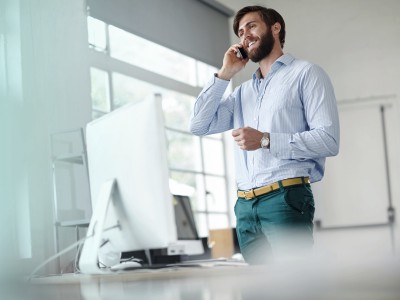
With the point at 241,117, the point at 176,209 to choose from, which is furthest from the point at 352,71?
the point at 241,117

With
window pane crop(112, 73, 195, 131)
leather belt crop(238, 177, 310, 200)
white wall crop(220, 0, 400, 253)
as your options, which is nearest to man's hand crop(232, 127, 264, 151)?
leather belt crop(238, 177, 310, 200)

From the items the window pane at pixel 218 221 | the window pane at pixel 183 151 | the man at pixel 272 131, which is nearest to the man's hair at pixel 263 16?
the man at pixel 272 131

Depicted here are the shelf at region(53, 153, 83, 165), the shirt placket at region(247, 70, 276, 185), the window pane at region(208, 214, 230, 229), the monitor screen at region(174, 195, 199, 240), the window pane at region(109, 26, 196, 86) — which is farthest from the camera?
the window pane at region(208, 214, 230, 229)

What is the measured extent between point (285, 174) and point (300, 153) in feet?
0.24

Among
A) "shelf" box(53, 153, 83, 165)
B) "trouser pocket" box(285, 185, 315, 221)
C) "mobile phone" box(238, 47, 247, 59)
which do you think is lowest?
"trouser pocket" box(285, 185, 315, 221)

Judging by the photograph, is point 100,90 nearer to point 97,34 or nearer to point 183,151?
point 97,34

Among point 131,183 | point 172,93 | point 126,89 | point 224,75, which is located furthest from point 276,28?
point 172,93

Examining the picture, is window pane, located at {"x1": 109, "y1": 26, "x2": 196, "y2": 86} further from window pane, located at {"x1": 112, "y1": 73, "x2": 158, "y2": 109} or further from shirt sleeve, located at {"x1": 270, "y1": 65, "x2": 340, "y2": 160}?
shirt sleeve, located at {"x1": 270, "y1": 65, "x2": 340, "y2": 160}

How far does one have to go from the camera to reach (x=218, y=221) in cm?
609

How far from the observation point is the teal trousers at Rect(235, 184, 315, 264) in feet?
5.38

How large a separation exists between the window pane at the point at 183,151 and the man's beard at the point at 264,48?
3397 mm

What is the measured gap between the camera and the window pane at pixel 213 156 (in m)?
6.12

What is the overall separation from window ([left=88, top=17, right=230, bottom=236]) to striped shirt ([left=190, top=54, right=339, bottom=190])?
218 cm

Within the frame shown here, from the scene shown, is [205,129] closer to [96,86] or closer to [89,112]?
[89,112]
